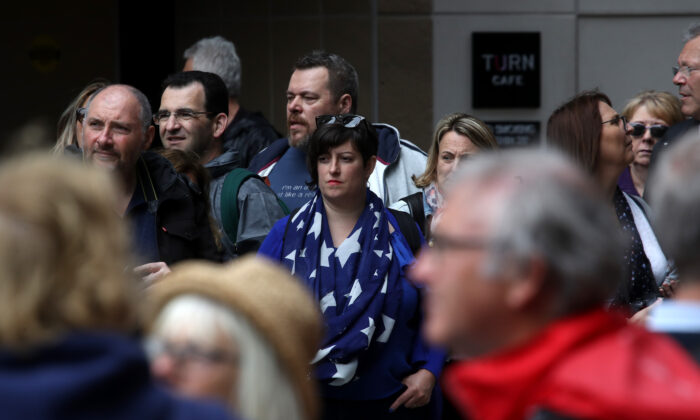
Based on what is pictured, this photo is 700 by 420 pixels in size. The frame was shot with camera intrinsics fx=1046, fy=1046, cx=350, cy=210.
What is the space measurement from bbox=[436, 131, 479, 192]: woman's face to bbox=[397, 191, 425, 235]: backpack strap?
135 millimetres

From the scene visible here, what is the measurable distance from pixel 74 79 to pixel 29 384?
22.9ft

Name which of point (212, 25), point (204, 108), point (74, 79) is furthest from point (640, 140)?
point (74, 79)

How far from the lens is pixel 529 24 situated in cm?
812

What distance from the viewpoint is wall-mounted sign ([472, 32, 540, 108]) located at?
8.09 m

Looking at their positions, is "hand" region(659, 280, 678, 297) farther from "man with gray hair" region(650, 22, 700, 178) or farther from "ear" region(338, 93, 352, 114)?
"ear" region(338, 93, 352, 114)

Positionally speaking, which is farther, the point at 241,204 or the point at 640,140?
the point at 640,140

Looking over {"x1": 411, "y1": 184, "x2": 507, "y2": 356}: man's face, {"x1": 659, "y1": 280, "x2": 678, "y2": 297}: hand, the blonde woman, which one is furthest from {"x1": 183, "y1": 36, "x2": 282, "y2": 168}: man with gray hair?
{"x1": 411, "y1": 184, "x2": 507, "y2": 356}: man's face

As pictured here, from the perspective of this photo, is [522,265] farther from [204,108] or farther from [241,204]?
[204,108]

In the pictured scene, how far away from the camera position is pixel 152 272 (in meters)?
4.00

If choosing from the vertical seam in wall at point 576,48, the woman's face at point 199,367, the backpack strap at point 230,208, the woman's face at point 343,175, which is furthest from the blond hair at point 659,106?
the woman's face at point 199,367

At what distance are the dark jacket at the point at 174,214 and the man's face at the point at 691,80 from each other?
249 centimetres

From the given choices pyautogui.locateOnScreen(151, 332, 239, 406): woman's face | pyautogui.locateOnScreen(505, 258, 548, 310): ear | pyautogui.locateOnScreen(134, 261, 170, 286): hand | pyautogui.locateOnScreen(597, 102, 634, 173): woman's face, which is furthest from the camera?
pyautogui.locateOnScreen(597, 102, 634, 173): woman's face

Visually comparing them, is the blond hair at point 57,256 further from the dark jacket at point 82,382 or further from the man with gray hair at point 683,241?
the man with gray hair at point 683,241

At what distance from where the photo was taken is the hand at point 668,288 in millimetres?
4285
